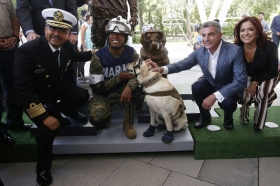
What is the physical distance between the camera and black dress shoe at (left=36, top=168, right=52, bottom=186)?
2.04m

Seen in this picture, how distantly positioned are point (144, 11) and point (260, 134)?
19295mm

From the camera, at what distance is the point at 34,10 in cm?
271

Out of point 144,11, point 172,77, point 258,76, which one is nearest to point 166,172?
point 258,76

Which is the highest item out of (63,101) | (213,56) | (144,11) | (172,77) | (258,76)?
(144,11)

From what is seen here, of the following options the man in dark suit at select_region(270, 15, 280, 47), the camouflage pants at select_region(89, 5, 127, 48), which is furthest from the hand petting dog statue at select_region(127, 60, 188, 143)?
the man in dark suit at select_region(270, 15, 280, 47)

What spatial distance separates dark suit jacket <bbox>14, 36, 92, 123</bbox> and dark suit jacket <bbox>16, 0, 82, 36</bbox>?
0.55 meters

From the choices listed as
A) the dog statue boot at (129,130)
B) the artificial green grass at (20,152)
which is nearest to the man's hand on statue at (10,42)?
the artificial green grass at (20,152)

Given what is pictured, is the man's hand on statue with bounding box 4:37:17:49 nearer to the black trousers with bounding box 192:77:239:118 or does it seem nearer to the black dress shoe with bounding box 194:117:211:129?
the black trousers with bounding box 192:77:239:118

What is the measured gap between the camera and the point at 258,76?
98.9 inches

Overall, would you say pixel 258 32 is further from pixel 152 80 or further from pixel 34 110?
pixel 34 110

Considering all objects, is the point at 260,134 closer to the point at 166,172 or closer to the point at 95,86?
the point at 166,172

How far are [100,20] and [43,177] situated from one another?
2.02 m

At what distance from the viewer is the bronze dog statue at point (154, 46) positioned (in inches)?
122

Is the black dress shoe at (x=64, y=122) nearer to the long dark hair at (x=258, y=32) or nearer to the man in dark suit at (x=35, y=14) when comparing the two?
the man in dark suit at (x=35, y=14)
